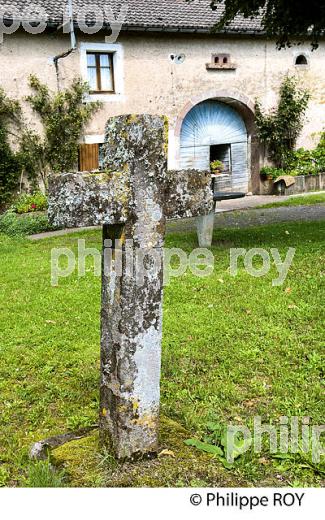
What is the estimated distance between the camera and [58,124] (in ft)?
47.0

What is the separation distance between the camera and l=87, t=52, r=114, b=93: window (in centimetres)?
1474

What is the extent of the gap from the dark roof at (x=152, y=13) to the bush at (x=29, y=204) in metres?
4.20

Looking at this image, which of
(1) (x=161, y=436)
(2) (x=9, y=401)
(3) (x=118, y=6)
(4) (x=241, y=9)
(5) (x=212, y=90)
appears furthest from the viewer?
(5) (x=212, y=90)

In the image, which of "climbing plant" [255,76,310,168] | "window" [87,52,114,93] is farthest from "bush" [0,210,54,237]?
"climbing plant" [255,76,310,168]

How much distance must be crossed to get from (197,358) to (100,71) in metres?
12.2

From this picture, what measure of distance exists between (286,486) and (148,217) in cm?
144

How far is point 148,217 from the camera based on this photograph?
8.90 ft

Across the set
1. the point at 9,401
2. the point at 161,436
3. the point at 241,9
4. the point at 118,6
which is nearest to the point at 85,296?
the point at 9,401

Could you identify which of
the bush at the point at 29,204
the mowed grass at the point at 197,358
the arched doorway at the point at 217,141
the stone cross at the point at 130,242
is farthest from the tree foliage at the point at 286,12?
the arched doorway at the point at 217,141

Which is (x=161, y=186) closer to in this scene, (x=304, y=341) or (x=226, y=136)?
(x=304, y=341)

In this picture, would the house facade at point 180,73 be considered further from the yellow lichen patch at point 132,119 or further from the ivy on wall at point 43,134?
the yellow lichen patch at point 132,119

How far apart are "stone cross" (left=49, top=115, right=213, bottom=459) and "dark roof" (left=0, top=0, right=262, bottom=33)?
1213cm

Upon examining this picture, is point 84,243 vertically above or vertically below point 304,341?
above

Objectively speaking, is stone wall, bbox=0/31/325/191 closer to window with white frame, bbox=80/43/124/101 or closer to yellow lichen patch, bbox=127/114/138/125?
window with white frame, bbox=80/43/124/101
